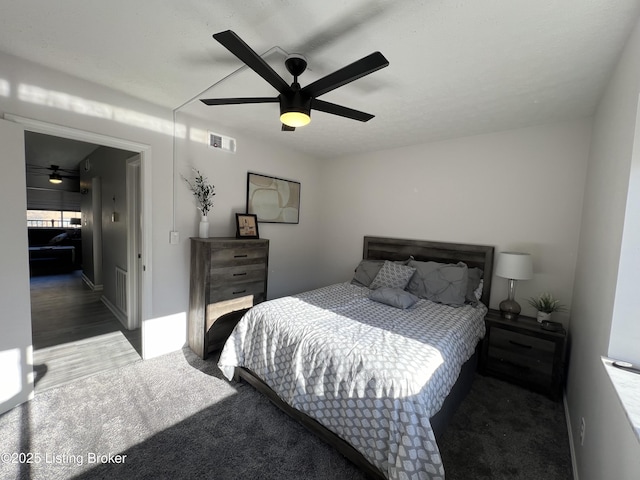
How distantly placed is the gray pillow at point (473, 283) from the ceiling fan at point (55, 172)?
8.19 metres

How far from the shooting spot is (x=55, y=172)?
6.27m

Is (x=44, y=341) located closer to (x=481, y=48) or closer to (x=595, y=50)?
(x=481, y=48)

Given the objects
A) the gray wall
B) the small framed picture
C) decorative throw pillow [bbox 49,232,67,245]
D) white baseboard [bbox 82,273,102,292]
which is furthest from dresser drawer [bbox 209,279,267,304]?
decorative throw pillow [bbox 49,232,67,245]

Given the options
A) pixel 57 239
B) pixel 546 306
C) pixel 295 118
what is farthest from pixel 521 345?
pixel 57 239

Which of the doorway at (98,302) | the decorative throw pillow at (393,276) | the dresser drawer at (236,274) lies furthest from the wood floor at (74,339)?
the decorative throw pillow at (393,276)

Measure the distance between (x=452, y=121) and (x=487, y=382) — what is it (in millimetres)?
2497

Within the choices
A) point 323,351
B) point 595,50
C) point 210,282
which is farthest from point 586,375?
point 210,282

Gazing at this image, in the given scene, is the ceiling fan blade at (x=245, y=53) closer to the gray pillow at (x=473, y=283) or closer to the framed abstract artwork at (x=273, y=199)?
the framed abstract artwork at (x=273, y=199)

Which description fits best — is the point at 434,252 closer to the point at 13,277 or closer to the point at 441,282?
the point at 441,282

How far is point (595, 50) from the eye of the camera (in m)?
1.51

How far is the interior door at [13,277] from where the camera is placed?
1823 mm

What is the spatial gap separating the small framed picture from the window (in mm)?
7757

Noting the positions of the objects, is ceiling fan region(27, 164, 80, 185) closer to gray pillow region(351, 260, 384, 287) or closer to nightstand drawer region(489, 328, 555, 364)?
gray pillow region(351, 260, 384, 287)

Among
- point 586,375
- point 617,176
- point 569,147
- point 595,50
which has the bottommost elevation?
point 586,375
